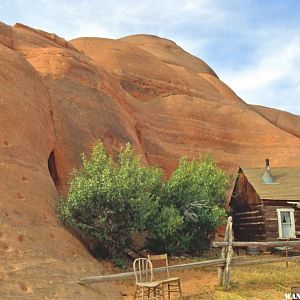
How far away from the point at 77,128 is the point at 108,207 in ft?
23.1

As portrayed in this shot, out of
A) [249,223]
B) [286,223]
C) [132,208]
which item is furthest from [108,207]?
[249,223]

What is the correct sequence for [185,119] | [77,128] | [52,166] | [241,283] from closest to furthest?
[241,283]
[52,166]
[77,128]
[185,119]

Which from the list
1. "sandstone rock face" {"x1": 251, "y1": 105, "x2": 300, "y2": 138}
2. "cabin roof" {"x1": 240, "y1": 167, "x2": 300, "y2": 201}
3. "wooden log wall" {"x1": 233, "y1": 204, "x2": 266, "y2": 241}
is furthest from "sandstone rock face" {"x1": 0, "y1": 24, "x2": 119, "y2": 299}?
"sandstone rock face" {"x1": 251, "y1": 105, "x2": 300, "y2": 138}

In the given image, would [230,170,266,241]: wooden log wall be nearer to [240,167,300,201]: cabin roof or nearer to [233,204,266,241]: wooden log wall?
[233,204,266,241]: wooden log wall

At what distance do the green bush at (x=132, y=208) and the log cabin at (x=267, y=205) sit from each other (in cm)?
447

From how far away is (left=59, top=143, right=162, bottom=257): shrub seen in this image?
1386 centimetres

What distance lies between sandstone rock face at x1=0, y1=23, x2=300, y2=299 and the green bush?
0.91 m

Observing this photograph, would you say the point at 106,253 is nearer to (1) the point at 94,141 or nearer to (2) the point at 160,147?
(1) the point at 94,141

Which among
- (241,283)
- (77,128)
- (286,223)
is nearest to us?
(241,283)

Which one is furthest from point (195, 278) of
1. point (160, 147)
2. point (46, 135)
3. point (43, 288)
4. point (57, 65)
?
point (160, 147)

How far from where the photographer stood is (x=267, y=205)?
69.3 feet

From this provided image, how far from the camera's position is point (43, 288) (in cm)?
1012

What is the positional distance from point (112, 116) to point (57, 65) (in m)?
3.92

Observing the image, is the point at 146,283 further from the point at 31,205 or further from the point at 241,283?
the point at 31,205
